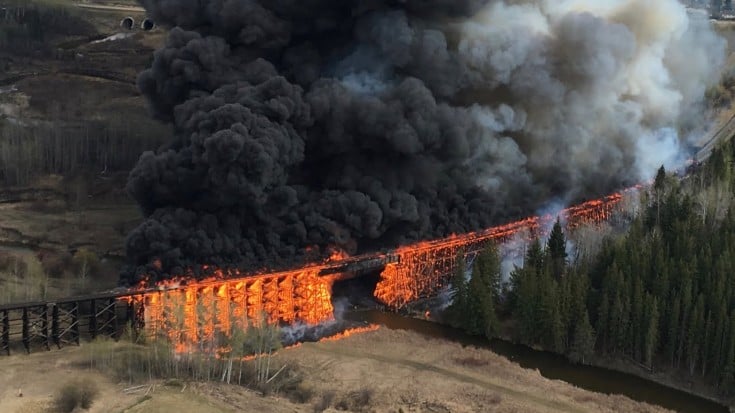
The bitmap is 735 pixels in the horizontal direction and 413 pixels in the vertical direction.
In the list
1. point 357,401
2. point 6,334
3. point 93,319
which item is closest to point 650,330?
point 357,401

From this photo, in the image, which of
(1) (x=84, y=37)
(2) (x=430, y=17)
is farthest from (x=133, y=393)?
(1) (x=84, y=37)

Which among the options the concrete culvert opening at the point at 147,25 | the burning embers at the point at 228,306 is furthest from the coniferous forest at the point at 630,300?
the concrete culvert opening at the point at 147,25

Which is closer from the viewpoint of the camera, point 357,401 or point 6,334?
point 357,401

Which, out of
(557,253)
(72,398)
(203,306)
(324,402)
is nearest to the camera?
(72,398)

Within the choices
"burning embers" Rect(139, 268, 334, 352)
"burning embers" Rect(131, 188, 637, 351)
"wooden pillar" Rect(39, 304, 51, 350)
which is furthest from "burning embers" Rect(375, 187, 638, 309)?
"wooden pillar" Rect(39, 304, 51, 350)

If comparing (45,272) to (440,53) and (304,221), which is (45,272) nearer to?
(304,221)

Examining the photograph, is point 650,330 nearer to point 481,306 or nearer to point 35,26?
point 481,306

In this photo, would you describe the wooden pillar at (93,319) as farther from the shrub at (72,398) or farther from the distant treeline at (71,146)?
the distant treeline at (71,146)
